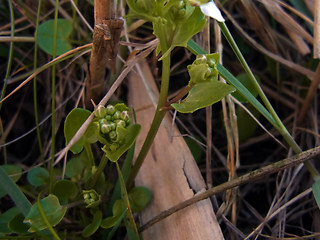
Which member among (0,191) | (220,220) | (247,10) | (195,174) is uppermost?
(247,10)

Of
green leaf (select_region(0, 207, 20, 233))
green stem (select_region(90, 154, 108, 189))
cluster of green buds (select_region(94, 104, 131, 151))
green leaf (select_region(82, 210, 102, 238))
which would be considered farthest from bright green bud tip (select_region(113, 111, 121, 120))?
green leaf (select_region(0, 207, 20, 233))

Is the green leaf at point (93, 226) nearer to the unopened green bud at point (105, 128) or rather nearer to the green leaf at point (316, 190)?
the unopened green bud at point (105, 128)

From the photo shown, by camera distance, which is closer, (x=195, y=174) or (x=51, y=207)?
(x=51, y=207)

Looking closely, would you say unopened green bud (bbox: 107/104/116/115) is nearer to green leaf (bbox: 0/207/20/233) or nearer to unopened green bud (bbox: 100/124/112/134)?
unopened green bud (bbox: 100/124/112/134)

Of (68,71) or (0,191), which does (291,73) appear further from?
(0,191)

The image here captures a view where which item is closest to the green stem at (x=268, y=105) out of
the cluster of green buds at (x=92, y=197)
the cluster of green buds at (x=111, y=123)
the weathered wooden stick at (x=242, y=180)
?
the weathered wooden stick at (x=242, y=180)

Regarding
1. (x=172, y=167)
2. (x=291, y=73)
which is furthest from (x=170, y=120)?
(x=291, y=73)
